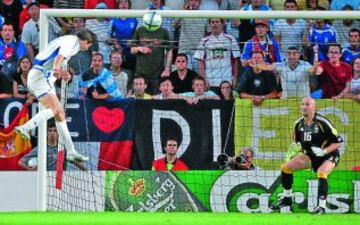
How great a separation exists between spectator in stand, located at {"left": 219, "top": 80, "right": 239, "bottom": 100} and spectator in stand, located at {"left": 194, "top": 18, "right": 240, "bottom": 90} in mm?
67

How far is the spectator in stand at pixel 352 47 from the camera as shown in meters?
17.4

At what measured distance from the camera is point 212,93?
17250 millimetres

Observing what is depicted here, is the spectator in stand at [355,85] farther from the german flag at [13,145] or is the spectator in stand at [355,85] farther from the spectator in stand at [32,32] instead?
the spectator in stand at [32,32]

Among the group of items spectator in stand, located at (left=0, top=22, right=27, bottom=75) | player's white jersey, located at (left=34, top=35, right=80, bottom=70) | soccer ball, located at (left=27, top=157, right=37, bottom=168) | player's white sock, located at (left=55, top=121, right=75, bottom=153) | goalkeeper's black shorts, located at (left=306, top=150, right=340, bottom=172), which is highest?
spectator in stand, located at (left=0, top=22, right=27, bottom=75)

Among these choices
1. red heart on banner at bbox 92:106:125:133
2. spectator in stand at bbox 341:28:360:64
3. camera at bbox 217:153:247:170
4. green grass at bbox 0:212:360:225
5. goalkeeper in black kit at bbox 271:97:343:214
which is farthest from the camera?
spectator in stand at bbox 341:28:360:64

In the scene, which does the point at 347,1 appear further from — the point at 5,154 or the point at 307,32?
the point at 5,154

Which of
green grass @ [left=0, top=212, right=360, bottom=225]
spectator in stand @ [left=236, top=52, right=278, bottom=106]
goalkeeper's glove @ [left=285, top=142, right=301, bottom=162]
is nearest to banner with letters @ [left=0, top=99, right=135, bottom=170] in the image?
spectator in stand @ [left=236, top=52, right=278, bottom=106]

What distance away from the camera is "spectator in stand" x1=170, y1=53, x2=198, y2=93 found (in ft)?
56.7

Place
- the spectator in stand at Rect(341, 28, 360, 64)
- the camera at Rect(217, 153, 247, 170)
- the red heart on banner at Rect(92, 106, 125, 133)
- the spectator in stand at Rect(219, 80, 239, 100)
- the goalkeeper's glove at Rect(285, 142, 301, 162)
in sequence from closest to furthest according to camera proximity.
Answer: the goalkeeper's glove at Rect(285, 142, 301, 162)
the camera at Rect(217, 153, 247, 170)
the red heart on banner at Rect(92, 106, 125, 133)
the spectator in stand at Rect(219, 80, 239, 100)
the spectator in stand at Rect(341, 28, 360, 64)

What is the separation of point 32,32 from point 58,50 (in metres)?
3.78

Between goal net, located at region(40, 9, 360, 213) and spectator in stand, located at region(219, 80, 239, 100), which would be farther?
spectator in stand, located at region(219, 80, 239, 100)

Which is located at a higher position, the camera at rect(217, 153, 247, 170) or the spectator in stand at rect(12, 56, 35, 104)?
the spectator in stand at rect(12, 56, 35, 104)

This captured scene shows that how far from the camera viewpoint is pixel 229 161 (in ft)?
55.4

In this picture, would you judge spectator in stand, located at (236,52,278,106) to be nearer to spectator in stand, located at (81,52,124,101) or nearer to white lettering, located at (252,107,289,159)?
white lettering, located at (252,107,289,159)
